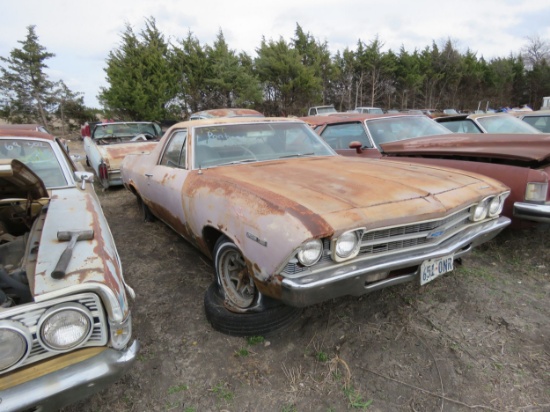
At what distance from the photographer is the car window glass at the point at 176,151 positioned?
3353 millimetres

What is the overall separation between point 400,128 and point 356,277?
4342 millimetres

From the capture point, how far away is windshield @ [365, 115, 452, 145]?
5426 mm

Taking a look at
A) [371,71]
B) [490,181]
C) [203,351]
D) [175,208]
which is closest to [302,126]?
[175,208]

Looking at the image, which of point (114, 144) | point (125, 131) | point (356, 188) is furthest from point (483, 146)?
point (125, 131)

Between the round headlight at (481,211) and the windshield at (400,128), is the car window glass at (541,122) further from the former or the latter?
the round headlight at (481,211)

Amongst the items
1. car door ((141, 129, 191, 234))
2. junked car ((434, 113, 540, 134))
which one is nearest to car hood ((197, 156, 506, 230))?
car door ((141, 129, 191, 234))

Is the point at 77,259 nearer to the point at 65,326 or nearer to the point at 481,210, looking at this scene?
the point at 65,326

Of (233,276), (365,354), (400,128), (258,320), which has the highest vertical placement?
(400,128)

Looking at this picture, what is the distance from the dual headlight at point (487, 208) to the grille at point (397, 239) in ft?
1.10

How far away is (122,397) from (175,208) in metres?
1.66

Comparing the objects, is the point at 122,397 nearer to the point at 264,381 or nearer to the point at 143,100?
the point at 264,381

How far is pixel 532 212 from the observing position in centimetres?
308

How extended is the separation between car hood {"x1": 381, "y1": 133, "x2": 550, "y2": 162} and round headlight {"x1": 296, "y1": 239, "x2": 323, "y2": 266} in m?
2.62

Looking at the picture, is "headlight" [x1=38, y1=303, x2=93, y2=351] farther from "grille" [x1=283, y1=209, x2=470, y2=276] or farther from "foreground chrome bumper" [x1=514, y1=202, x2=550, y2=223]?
"foreground chrome bumper" [x1=514, y1=202, x2=550, y2=223]
